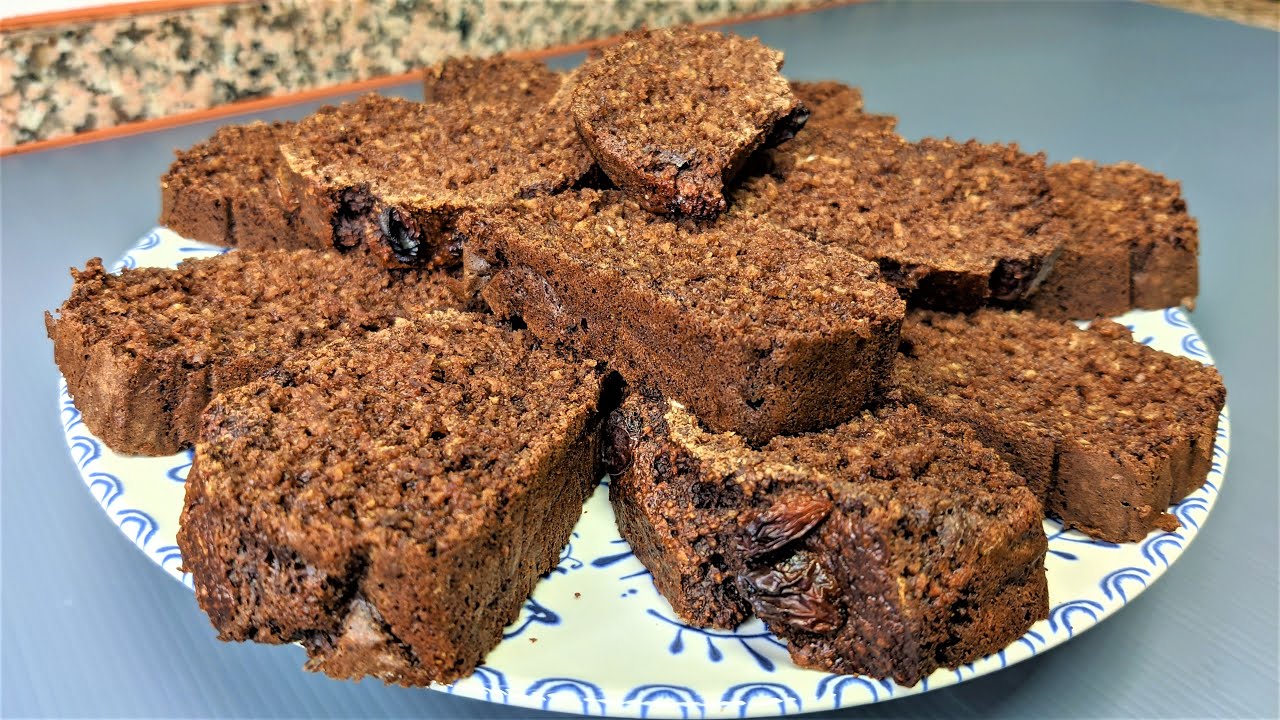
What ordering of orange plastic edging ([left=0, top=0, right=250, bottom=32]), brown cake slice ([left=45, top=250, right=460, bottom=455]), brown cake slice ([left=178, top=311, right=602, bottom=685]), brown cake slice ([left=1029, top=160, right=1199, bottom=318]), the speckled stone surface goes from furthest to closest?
the speckled stone surface → orange plastic edging ([left=0, top=0, right=250, bottom=32]) → brown cake slice ([left=1029, top=160, right=1199, bottom=318]) → brown cake slice ([left=45, top=250, right=460, bottom=455]) → brown cake slice ([left=178, top=311, right=602, bottom=685])

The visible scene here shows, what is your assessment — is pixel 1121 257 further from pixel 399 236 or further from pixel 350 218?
pixel 350 218

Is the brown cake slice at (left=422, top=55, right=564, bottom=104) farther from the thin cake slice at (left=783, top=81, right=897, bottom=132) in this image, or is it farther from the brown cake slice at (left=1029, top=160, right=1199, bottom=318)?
the brown cake slice at (left=1029, top=160, right=1199, bottom=318)

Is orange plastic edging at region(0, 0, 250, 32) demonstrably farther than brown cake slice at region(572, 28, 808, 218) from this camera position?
Yes

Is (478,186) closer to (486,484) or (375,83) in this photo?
(486,484)

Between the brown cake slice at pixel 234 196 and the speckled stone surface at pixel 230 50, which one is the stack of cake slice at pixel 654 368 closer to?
the brown cake slice at pixel 234 196

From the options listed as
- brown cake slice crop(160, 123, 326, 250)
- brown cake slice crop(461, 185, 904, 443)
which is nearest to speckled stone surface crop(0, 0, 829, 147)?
brown cake slice crop(160, 123, 326, 250)

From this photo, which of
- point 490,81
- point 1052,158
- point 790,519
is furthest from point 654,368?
point 1052,158

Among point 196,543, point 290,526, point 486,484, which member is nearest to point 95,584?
point 196,543
